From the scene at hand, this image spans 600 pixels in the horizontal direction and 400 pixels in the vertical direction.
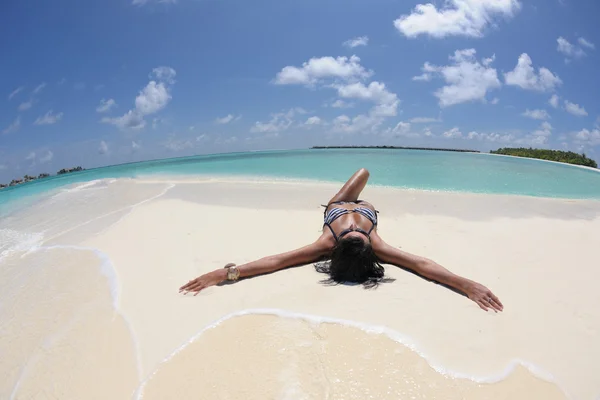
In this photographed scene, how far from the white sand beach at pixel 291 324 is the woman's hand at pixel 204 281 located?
0.09 meters

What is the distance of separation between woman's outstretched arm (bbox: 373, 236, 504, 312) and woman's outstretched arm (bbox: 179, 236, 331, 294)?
0.67 metres

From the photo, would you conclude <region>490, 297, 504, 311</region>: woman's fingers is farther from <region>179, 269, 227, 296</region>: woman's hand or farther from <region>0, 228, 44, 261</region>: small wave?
<region>0, 228, 44, 261</region>: small wave

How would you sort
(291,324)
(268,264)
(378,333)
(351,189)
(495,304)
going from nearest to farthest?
(378,333) → (291,324) → (495,304) → (268,264) → (351,189)

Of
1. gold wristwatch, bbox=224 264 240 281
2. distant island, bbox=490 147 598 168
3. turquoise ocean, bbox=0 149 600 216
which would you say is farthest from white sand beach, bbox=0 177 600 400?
distant island, bbox=490 147 598 168

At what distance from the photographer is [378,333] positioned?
7.80 ft

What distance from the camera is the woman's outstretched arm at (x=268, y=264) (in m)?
3.26

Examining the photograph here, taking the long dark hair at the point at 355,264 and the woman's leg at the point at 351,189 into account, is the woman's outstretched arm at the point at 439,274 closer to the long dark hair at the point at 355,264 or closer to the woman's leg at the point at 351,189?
the long dark hair at the point at 355,264

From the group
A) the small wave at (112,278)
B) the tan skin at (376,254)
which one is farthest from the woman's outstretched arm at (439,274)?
the small wave at (112,278)

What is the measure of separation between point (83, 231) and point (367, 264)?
5.37m

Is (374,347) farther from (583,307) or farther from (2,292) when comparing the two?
(2,292)

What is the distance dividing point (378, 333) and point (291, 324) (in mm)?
678

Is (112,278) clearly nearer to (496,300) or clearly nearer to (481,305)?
(481,305)

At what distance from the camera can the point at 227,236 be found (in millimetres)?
4945

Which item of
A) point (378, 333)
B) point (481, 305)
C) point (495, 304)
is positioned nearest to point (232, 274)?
point (378, 333)
